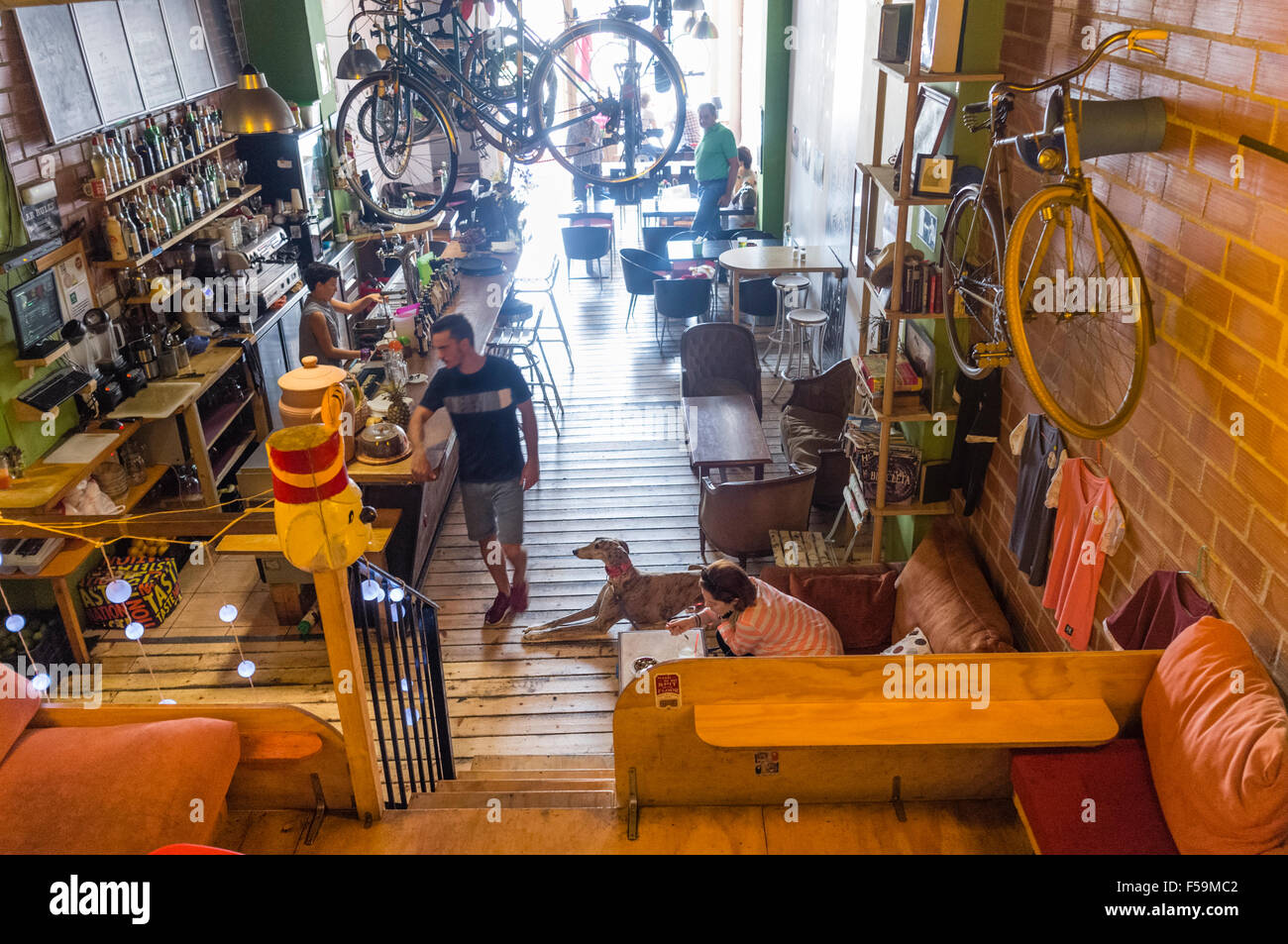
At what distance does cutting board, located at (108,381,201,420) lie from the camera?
5.73 metres

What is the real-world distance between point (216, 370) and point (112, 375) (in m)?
0.63

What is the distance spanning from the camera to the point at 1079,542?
3277mm

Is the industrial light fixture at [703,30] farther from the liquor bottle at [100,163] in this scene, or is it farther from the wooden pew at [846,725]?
the wooden pew at [846,725]

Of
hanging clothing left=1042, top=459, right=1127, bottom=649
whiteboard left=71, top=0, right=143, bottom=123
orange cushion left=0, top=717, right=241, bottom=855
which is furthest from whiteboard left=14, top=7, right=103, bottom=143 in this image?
hanging clothing left=1042, top=459, right=1127, bottom=649

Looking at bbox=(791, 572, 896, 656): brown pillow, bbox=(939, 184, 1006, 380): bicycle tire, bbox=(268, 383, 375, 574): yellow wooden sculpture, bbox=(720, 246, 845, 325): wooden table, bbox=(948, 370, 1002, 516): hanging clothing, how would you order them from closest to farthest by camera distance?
bbox=(268, 383, 375, 574): yellow wooden sculpture < bbox=(939, 184, 1006, 380): bicycle tire < bbox=(948, 370, 1002, 516): hanging clothing < bbox=(791, 572, 896, 656): brown pillow < bbox=(720, 246, 845, 325): wooden table

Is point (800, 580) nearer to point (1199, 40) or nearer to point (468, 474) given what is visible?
point (468, 474)

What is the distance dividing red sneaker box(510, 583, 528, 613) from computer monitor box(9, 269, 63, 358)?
277 centimetres

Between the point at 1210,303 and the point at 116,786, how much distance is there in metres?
3.12

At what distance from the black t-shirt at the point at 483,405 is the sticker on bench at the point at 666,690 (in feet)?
7.75

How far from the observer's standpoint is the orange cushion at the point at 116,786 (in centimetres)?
253

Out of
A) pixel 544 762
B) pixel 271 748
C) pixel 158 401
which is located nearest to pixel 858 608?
pixel 544 762

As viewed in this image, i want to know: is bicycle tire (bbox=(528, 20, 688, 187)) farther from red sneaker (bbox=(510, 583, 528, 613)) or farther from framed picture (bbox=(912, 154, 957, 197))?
red sneaker (bbox=(510, 583, 528, 613))

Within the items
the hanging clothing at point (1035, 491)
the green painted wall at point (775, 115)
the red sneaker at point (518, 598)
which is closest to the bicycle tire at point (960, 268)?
the hanging clothing at point (1035, 491)
